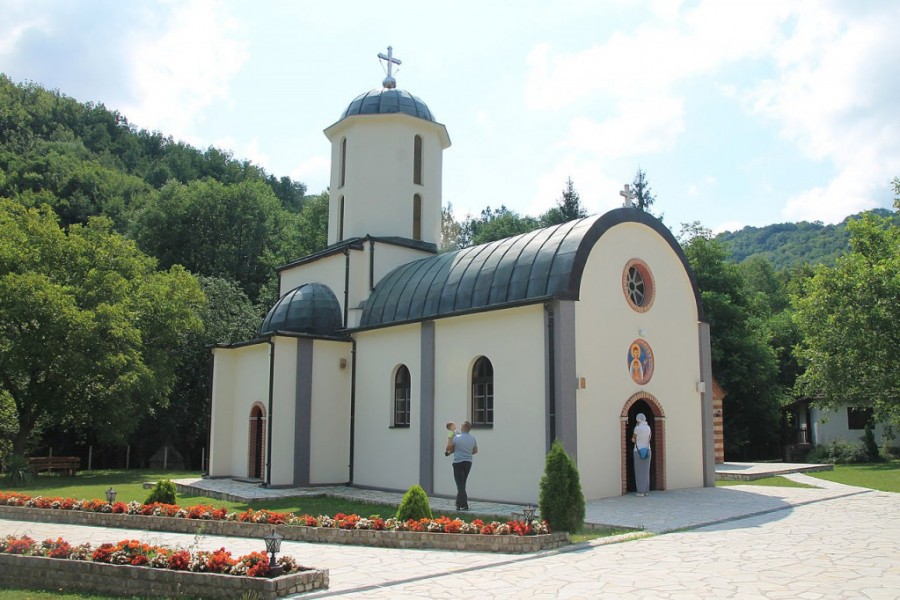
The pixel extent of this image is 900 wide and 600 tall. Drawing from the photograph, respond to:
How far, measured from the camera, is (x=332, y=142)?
23.6 metres

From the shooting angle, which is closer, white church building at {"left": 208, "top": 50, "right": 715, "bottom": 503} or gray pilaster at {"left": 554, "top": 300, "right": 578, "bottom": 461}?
gray pilaster at {"left": 554, "top": 300, "right": 578, "bottom": 461}

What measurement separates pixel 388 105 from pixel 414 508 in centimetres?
1482

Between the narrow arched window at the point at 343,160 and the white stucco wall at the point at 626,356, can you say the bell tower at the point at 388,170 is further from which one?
the white stucco wall at the point at 626,356

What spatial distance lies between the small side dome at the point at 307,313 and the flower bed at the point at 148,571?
1150 centimetres

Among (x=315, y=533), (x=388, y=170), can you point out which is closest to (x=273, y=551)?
(x=315, y=533)

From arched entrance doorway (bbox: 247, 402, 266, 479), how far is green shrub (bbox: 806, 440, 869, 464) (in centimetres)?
2315

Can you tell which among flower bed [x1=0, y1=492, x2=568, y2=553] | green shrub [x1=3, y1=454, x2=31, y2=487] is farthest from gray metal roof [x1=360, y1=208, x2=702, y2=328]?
green shrub [x1=3, y1=454, x2=31, y2=487]

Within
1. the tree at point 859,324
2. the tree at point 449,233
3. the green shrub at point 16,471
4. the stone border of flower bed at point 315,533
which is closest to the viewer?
the stone border of flower bed at point 315,533

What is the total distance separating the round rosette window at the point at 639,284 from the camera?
16844 mm

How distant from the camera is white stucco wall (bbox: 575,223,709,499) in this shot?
15.1 meters

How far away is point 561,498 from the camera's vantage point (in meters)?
10.5

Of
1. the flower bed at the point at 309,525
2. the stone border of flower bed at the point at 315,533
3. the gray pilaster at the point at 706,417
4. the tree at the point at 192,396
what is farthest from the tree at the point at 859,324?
the tree at the point at 192,396

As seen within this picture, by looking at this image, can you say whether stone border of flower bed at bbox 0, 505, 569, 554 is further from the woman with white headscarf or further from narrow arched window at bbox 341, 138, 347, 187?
narrow arched window at bbox 341, 138, 347, 187

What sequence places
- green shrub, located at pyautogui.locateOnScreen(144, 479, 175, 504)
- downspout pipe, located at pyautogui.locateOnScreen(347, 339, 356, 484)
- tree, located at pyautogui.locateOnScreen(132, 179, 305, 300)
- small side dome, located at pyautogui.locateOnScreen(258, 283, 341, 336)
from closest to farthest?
green shrub, located at pyautogui.locateOnScreen(144, 479, 175, 504)
downspout pipe, located at pyautogui.locateOnScreen(347, 339, 356, 484)
small side dome, located at pyautogui.locateOnScreen(258, 283, 341, 336)
tree, located at pyautogui.locateOnScreen(132, 179, 305, 300)
